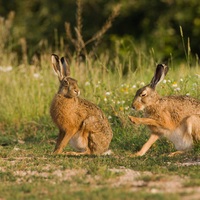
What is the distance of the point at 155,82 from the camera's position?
948 cm

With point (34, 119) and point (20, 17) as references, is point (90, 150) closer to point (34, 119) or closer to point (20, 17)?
point (34, 119)

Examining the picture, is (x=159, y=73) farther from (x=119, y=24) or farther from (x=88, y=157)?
(x=119, y=24)

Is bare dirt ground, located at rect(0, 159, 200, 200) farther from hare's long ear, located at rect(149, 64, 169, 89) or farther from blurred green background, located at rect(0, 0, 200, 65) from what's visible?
blurred green background, located at rect(0, 0, 200, 65)

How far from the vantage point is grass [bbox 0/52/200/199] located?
6.39 m

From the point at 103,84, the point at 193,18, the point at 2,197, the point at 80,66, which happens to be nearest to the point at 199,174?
the point at 2,197

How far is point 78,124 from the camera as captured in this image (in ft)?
30.0

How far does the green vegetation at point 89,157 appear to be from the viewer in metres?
6.37

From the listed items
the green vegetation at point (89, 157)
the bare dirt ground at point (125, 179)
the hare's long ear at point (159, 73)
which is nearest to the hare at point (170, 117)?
the hare's long ear at point (159, 73)

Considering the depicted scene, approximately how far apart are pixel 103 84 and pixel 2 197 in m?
5.97

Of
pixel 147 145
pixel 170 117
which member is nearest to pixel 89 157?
pixel 147 145

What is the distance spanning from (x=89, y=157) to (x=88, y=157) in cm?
2

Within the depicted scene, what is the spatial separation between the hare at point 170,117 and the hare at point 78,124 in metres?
0.45

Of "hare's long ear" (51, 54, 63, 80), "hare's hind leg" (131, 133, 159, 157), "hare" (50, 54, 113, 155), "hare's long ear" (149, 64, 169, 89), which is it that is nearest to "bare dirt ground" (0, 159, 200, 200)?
"hare" (50, 54, 113, 155)

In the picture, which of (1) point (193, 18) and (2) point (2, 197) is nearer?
(2) point (2, 197)
